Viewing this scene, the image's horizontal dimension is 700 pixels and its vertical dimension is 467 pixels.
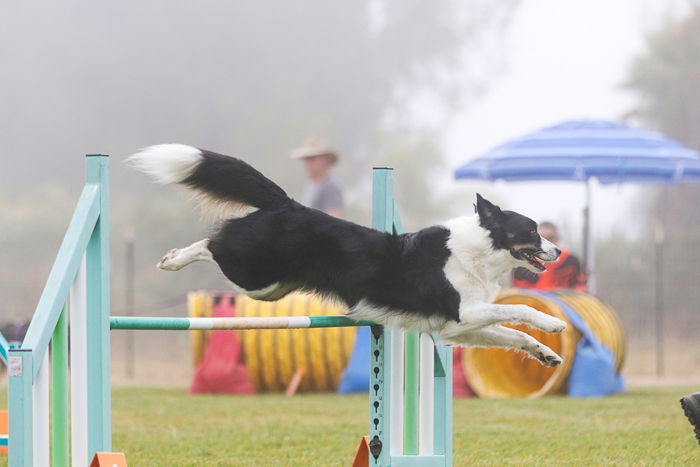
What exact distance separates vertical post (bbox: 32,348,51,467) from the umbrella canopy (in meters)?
7.40

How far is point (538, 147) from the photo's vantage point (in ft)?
33.5

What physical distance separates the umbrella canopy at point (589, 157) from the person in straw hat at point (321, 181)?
1.54m

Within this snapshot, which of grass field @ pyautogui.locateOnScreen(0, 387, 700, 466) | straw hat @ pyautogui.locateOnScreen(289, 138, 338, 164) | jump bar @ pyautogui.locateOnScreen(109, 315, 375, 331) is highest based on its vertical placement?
straw hat @ pyautogui.locateOnScreen(289, 138, 338, 164)

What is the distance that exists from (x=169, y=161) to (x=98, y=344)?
0.86 metres

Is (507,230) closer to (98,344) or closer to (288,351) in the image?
(98,344)

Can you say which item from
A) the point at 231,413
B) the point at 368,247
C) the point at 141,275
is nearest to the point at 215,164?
the point at 368,247

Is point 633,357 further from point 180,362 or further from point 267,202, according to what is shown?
point 267,202

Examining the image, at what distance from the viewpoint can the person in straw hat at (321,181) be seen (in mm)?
9000

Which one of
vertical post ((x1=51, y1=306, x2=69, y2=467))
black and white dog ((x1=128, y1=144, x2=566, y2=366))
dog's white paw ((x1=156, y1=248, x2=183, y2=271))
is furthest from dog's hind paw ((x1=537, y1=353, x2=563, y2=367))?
vertical post ((x1=51, y1=306, x2=69, y2=467))

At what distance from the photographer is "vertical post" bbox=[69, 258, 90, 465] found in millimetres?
3348

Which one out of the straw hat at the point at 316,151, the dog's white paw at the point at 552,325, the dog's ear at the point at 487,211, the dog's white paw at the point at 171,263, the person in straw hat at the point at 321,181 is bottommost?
the dog's white paw at the point at 552,325

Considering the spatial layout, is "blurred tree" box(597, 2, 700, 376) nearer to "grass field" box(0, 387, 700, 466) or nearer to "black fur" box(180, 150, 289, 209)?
"grass field" box(0, 387, 700, 466)

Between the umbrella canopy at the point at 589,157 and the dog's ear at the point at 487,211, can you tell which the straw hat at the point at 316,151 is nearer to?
the umbrella canopy at the point at 589,157

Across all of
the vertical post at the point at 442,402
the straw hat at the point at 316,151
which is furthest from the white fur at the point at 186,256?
the straw hat at the point at 316,151
